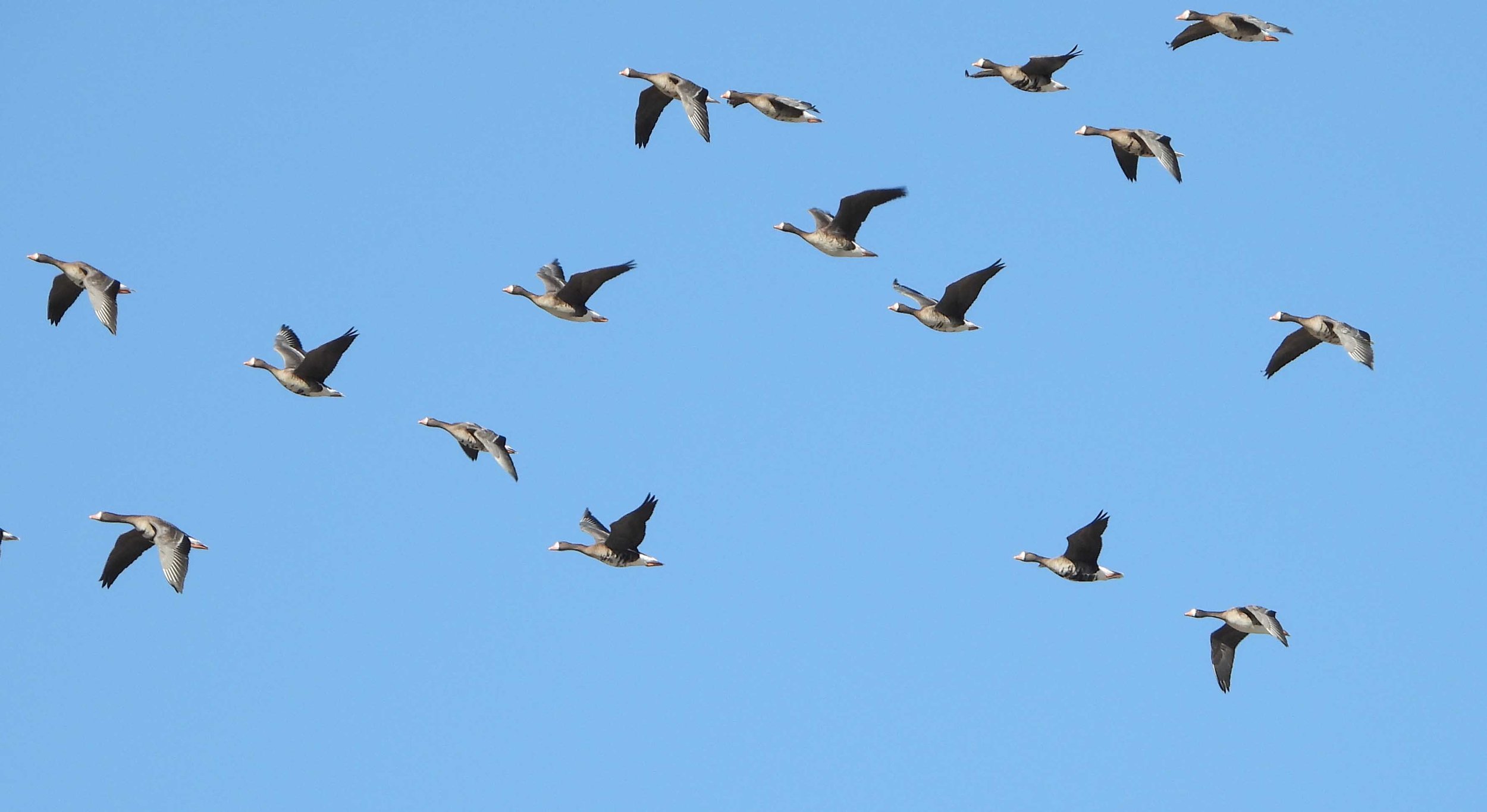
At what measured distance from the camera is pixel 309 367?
33094 mm

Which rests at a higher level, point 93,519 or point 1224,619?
point 93,519

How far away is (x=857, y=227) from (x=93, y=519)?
12791 mm

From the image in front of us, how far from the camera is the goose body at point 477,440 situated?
31.5 meters

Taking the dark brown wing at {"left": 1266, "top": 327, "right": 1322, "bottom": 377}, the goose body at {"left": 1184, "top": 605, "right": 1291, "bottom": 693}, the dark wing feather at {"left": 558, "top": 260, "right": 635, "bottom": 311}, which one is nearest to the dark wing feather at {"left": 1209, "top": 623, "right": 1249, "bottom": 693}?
the goose body at {"left": 1184, "top": 605, "right": 1291, "bottom": 693}

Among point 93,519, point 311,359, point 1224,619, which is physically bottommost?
point 1224,619

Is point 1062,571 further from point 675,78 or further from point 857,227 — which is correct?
point 675,78

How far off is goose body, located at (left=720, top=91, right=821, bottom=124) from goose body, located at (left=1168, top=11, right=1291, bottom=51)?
6.25m

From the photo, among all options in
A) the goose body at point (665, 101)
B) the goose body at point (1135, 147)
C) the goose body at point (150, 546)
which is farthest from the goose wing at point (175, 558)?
the goose body at point (1135, 147)

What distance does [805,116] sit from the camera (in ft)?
108

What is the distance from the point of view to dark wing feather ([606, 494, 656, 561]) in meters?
31.0

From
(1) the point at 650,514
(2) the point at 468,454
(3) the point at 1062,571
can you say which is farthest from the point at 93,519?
(3) the point at 1062,571

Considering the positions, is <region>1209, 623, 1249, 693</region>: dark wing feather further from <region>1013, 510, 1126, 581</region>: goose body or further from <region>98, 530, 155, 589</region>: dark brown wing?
<region>98, 530, 155, 589</region>: dark brown wing

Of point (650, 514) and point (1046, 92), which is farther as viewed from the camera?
point (1046, 92)

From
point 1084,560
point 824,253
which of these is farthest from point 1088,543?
point 824,253
